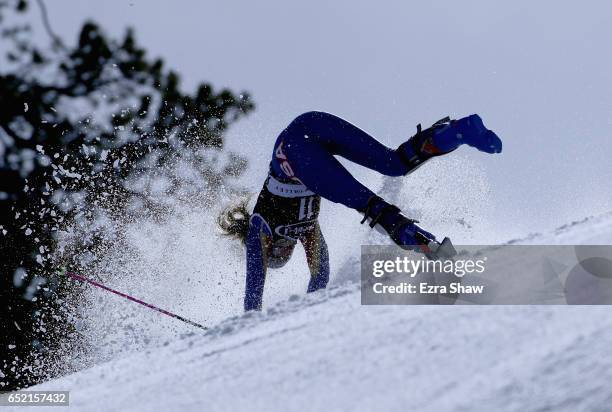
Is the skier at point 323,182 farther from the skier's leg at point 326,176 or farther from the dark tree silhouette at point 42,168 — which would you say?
the dark tree silhouette at point 42,168

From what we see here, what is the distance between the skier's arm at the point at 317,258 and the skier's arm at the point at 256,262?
1.18 feet

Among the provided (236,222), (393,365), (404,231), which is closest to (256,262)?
(236,222)

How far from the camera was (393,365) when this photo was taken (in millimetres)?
1133

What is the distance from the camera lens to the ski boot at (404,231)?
2121 mm

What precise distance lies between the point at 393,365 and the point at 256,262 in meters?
2.15

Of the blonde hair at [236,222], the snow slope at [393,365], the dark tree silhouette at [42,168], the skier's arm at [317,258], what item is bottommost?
the snow slope at [393,365]

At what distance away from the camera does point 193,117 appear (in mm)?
9367

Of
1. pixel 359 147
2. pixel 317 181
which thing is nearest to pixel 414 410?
pixel 317 181

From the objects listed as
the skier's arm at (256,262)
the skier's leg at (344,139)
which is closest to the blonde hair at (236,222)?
the skier's arm at (256,262)

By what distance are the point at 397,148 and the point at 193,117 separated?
23.3ft

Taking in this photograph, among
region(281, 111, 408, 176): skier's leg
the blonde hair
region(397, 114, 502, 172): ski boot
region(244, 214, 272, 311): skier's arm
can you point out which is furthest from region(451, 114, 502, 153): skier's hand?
the blonde hair

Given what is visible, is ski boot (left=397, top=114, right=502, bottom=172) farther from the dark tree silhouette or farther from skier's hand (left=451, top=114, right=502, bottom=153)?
the dark tree silhouette

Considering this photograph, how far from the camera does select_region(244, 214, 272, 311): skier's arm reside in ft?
10.5

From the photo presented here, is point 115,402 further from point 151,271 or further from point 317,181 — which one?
point 151,271
